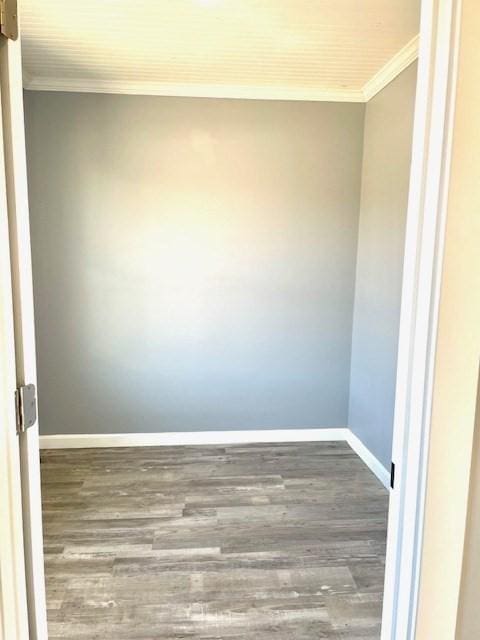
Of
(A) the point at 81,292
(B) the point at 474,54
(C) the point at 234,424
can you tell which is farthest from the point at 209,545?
(B) the point at 474,54

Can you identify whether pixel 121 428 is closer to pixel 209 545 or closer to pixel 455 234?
pixel 209 545

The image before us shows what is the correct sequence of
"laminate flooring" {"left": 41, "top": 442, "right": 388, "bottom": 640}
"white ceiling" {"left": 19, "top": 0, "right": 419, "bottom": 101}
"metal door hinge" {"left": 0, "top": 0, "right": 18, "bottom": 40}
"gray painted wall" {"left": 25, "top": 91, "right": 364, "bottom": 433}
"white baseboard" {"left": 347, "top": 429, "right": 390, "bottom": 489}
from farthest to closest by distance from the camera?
"gray painted wall" {"left": 25, "top": 91, "right": 364, "bottom": 433} < "white baseboard" {"left": 347, "top": 429, "right": 390, "bottom": 489} < "white ceiling" {"left": 19, "top": 0, "right": 419, "bottom": 101} < "laminate flooring" {"left": 41, "top": 442, "right": 388, "bottom": 640} < "metal door hinge" {"left": 0, "top": 0, "right": 18, "bottom": 40}

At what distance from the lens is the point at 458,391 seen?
845 millimetres

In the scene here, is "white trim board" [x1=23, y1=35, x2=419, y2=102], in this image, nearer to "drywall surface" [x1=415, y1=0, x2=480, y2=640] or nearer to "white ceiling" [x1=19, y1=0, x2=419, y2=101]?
"white ceiling" [x1=19, y1=0, x2=419, y2=101]

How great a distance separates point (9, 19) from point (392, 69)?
8.56ft

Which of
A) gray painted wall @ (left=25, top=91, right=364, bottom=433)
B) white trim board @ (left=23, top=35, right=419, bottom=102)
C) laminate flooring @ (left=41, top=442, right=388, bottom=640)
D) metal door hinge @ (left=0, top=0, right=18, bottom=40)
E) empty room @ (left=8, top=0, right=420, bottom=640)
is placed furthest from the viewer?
gray painted wall @ (left=25, top=91, right=364, bottom=433)

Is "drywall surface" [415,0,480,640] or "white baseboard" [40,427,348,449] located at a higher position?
"drywall surface" [415,0,480,640]

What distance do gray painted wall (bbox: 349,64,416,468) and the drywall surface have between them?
190 cm

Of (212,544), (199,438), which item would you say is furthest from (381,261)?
(212,544)

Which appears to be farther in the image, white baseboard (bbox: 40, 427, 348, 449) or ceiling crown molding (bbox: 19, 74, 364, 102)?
white baseboard (bbox: 40, 427, 348, 449)

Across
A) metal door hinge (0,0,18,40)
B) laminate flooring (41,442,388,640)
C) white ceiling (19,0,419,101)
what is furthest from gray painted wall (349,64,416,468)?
metal door hinge (0,0,18,40)

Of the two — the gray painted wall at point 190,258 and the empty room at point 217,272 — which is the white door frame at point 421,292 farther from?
the gray painted wall at point 190,258

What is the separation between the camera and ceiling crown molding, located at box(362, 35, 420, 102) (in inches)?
97.8

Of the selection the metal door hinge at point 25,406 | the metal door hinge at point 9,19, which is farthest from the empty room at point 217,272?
the metal door hinge at point 9,19
